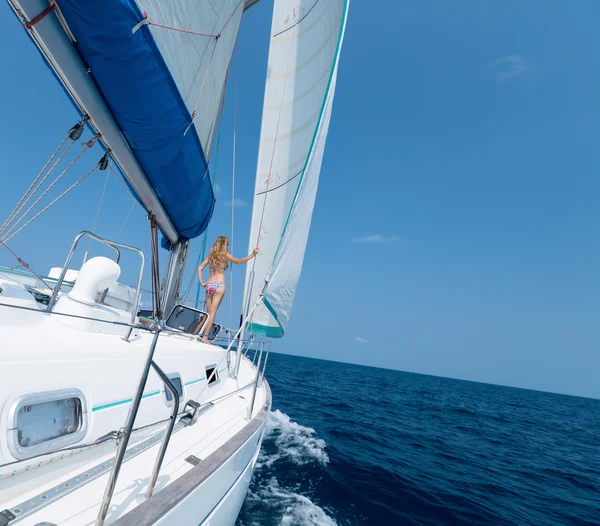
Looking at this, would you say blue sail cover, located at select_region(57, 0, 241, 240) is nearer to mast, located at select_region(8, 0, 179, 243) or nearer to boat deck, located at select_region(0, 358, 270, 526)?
mast, located at select_region(8, 0, 179, 243)

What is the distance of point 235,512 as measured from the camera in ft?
7.88

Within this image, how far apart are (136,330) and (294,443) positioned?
5.45 m

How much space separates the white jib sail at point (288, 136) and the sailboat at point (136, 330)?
5 cm

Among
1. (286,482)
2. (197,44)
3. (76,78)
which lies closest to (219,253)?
(76,78)

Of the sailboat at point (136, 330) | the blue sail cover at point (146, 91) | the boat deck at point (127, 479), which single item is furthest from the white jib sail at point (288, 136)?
the boat deck at point (127, 479)

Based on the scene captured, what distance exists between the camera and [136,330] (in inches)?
97.2

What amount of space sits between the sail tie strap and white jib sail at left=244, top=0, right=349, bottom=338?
271 centimetres

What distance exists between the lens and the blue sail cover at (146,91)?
7.43ft

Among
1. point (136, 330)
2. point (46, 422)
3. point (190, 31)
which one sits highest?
point (190, 31)

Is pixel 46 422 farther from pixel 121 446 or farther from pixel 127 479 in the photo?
pixel 121 446

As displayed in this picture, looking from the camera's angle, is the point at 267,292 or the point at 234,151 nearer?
the point at 267,292

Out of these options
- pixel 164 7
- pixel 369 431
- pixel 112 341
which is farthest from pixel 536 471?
pixel 164 7

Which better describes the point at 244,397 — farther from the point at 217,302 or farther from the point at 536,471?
the point at 536,471

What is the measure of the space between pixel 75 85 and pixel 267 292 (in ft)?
9.32
